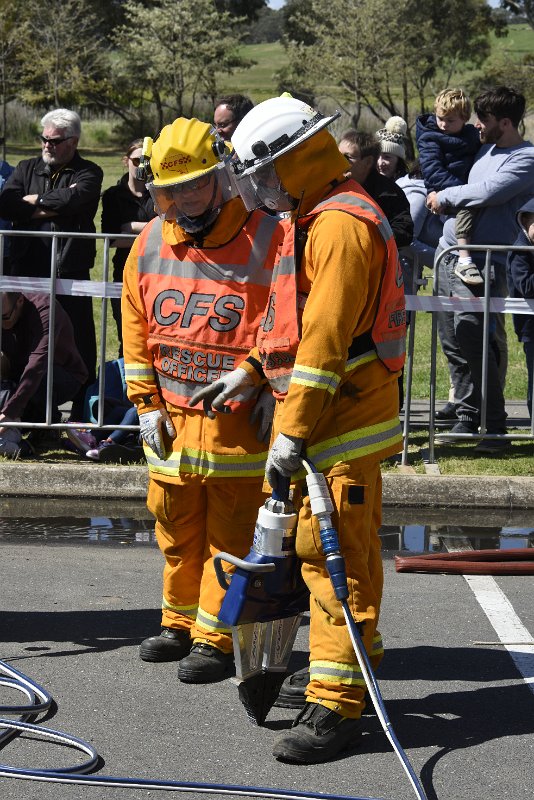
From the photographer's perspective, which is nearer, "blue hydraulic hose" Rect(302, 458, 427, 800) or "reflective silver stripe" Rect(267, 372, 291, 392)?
"blue hydraulic hose" Rect(302, 458, 427, 800)

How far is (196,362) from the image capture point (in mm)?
4734

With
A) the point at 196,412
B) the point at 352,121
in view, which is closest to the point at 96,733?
the point at 196,412

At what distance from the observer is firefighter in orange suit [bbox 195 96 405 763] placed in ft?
12.6

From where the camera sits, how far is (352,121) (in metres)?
42.7

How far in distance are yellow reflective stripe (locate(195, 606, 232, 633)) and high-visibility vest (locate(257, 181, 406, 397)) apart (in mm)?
1068

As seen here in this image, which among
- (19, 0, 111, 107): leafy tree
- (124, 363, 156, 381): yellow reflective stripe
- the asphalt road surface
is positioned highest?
(19, 0, 111, 107): leafy tree

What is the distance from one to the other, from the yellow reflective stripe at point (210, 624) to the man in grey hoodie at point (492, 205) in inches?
146

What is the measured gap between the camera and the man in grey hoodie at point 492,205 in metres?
8.01

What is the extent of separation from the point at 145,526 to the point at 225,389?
256 centimetres

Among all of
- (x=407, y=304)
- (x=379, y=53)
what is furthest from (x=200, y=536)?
(x=379, y=53)

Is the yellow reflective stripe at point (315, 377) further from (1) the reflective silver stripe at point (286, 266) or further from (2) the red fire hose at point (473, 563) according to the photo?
(2) the red fire hose at point (473, 563)

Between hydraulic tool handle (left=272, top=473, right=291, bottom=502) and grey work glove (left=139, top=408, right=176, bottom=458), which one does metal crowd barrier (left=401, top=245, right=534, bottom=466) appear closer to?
grey work glove (left=139, top=408, right=176, bottom=458)

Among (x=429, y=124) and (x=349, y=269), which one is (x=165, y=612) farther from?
(x=429, y=124)

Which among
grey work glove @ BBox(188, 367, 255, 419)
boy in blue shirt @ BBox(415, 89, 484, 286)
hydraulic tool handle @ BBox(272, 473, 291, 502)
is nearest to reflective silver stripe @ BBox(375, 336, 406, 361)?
hydraulic tool handle @ BBox(272, 473, 291, 502)
